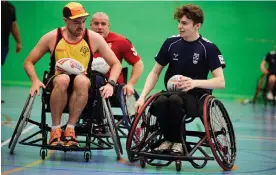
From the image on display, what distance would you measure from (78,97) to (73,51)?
442 millimetres

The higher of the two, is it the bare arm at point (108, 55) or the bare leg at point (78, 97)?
the bare arm at point (108, 55)

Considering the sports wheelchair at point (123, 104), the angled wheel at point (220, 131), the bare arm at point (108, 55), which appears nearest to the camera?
the angled wheel at point (220, 131)

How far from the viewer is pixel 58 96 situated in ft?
20.1

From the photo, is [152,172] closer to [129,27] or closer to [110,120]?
[110,120]

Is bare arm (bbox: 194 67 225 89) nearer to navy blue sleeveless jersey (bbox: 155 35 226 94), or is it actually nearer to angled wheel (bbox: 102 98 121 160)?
navy blue sleeveless jersey (bbox: 155 35 226 94)

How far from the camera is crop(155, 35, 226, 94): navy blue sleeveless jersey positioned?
233 inches

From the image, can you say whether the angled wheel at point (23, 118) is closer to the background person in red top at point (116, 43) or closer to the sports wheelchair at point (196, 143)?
the sports wheelchair at point (196, 143)

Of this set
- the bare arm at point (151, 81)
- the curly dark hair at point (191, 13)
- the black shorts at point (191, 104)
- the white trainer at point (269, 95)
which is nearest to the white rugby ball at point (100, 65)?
the bare arm at point (151, 81)

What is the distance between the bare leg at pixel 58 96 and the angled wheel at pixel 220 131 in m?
1.21

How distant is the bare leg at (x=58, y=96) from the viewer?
611 cm

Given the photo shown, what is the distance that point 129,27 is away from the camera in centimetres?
1670

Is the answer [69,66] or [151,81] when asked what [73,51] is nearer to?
[69,66]

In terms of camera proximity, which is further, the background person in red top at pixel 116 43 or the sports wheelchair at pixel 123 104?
the background person in red top at pixel 116 43

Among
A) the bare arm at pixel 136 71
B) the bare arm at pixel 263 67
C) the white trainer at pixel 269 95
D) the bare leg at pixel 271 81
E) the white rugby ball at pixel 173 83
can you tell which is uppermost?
the white rugby ball at pixel 173 83
